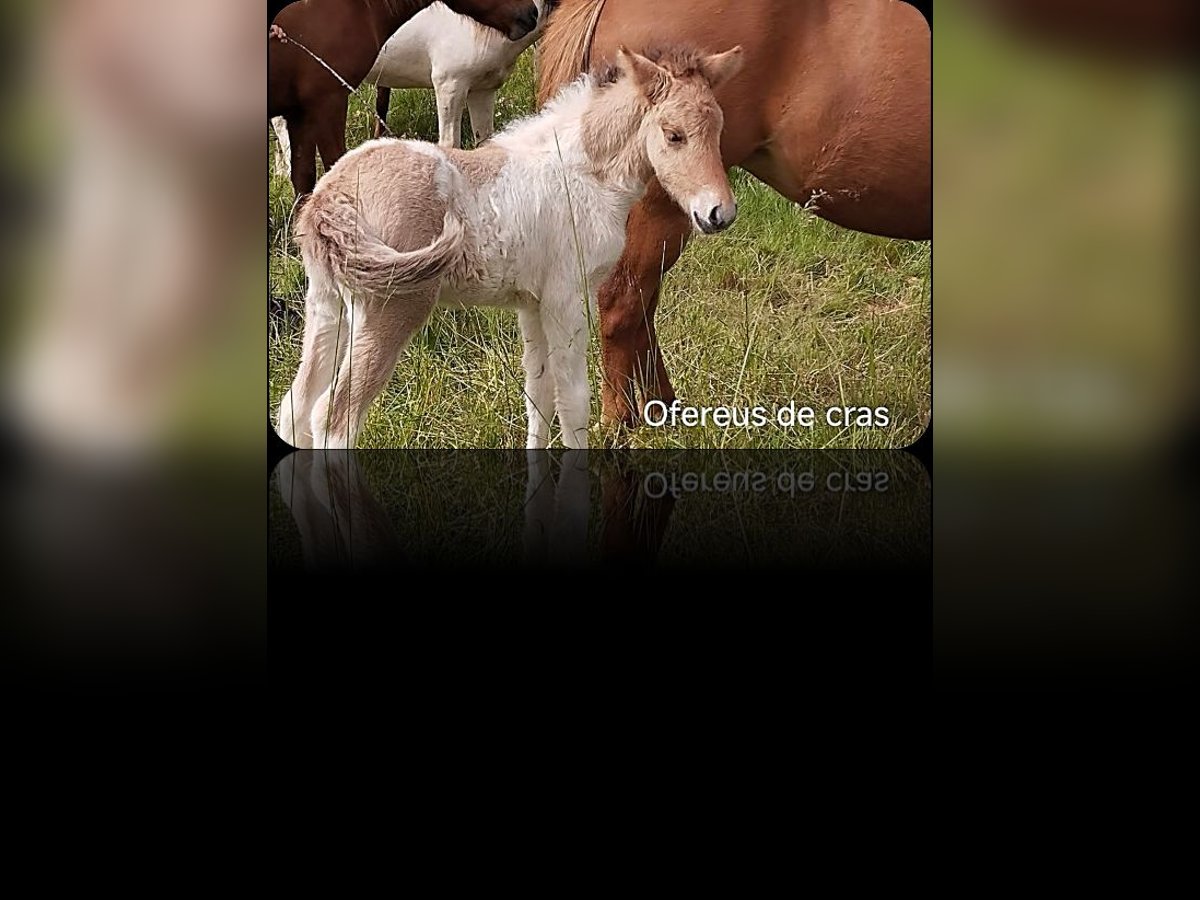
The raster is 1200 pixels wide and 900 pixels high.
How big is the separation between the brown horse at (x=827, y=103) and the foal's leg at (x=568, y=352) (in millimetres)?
94

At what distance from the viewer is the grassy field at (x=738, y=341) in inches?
85.7

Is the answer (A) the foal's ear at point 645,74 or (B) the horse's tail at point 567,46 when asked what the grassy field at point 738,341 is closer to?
(B) the horse's tail at point 567,46

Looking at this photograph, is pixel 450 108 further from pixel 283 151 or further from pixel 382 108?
pixel 283 151

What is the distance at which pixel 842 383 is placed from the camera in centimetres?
222

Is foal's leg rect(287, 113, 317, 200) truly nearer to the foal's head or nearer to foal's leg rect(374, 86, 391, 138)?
foal's leg rect(374, 86, 391, 138)

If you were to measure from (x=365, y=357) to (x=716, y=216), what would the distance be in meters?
0.51

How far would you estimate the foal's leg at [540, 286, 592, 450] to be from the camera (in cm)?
209

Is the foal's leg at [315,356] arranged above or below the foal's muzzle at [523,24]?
below

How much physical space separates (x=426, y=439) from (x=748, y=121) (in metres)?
0.66
